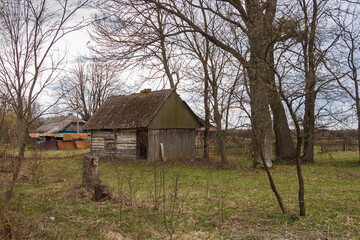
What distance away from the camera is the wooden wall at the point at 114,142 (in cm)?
1977

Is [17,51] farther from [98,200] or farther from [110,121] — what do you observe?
[110,121]

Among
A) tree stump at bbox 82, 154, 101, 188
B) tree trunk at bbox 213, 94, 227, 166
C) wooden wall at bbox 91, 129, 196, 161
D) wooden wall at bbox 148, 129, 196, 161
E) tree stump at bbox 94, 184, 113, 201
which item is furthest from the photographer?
wooden wall at bbox 91, 129, 196, 161

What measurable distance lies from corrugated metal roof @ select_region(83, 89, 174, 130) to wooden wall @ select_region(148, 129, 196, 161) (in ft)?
3.98

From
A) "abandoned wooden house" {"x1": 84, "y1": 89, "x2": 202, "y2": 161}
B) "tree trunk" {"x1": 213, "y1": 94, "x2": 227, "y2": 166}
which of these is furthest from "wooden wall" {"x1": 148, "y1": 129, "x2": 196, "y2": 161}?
"tree trunk" {"x1": 213, "y1": 94, "x2": 227, "y2": 166}

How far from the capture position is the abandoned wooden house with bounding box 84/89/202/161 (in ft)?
62.8

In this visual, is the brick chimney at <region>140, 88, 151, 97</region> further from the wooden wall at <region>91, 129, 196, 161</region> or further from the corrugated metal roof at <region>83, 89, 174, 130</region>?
the wooden wall at <region>91, 129, 196, 161</region>

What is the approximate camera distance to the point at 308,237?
4719 mm

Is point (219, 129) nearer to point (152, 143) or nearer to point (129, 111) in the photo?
point (152, 143)

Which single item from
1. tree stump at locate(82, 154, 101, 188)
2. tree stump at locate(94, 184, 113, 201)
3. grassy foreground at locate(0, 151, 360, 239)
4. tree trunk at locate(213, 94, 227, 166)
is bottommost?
grassy foreground at locate(0, 151, 360, 239)

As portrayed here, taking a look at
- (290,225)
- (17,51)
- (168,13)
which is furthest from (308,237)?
(168,13)

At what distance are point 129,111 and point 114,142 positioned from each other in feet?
7.79

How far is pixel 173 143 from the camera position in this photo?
20406mm

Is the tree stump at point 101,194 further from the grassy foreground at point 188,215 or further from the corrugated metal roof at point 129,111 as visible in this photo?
the corrugated metal roof at point 129,111

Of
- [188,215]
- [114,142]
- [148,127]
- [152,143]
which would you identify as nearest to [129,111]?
[114,142]
